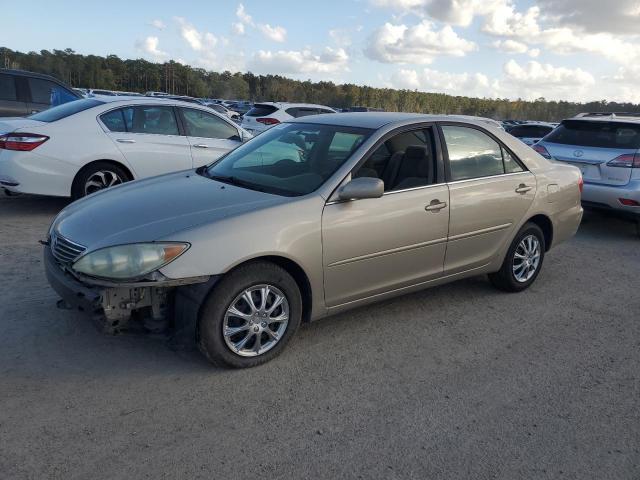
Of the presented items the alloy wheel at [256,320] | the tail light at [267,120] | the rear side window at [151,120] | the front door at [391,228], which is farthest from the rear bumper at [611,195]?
the tail light at [267,120]

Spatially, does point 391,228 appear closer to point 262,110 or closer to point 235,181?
point 235,181

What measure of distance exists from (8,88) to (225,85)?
283ft

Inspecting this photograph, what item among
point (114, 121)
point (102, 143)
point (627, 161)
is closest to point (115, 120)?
point (114, 121)

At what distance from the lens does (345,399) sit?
323cm

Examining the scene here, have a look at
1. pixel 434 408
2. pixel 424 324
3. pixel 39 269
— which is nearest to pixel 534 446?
pixel 434 408

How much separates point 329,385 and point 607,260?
460 centimetres

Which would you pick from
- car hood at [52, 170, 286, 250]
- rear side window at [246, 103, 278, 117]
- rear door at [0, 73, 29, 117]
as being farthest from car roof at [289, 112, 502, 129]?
rear side window at [246, 103, 278, 117]

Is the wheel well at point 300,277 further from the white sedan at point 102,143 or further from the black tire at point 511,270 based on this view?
the white sedan at point 102,143

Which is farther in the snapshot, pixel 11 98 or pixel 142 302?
pixel 11 98

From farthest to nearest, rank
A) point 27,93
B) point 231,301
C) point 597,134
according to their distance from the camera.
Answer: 1. point 27,93
2. point 597,134
3. point 231,301

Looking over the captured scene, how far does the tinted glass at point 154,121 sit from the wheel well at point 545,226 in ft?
16.1

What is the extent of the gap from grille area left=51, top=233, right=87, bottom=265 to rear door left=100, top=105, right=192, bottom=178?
3688 mm

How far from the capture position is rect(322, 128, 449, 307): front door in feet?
12.2

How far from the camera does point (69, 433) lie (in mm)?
2791
